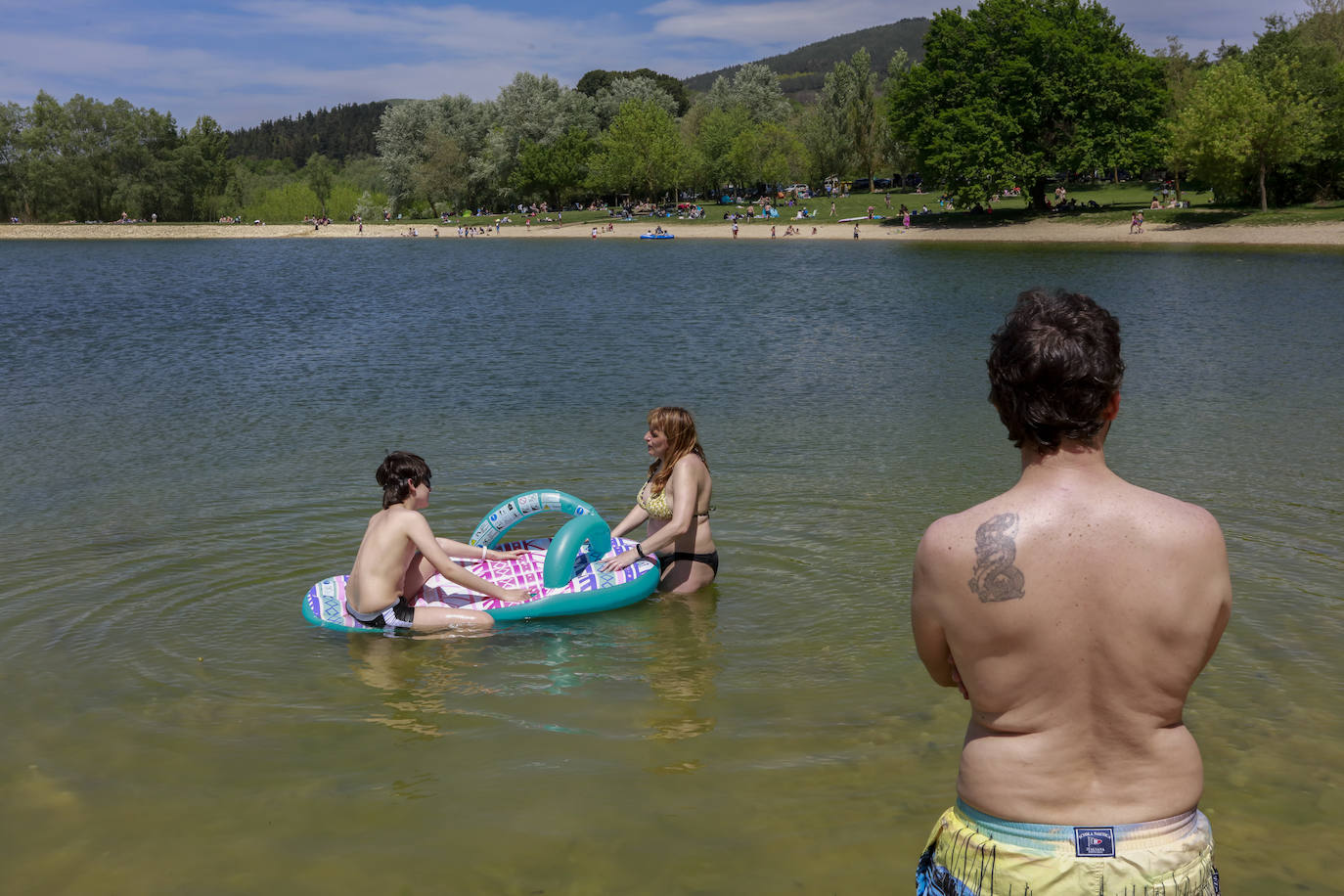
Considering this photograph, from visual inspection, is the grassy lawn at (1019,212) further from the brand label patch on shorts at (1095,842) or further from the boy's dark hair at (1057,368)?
the brand label patch on shorts at (1095,842)

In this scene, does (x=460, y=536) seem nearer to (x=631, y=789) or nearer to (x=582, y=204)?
(x=631, y=789)

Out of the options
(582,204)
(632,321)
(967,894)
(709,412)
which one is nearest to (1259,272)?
(632,321)

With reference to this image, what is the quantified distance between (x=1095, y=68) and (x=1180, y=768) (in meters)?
61.1

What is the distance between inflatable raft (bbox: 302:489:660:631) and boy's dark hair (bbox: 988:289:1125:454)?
223 inches

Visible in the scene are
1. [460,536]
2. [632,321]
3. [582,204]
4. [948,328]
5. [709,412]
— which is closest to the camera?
[460,536]

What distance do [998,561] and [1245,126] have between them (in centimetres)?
5385

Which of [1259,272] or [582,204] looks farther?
[582,204]

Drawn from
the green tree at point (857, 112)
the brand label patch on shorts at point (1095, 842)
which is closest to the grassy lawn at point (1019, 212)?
the green tree at point (857, 112)

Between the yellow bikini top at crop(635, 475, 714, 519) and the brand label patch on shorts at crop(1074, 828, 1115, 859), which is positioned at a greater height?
the brand label patch on shorts at crop(1074, 828, 1115, 859)

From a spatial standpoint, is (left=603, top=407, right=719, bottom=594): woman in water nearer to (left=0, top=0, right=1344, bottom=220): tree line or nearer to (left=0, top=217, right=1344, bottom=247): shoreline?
(left=0, top=217, right=1344, bottom=247): shoreline

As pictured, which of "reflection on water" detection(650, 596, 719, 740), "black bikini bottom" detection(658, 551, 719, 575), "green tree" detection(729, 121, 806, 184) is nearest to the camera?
"reflection on water" detection(650, 596, 719, 740)

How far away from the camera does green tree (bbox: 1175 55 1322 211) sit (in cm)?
4762

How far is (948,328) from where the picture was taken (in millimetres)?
24000

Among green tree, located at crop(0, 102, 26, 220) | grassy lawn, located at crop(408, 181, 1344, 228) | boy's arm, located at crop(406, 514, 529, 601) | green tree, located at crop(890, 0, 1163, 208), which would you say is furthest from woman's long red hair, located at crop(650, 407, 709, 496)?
green tree, located at crop(0, 102, 26, 220)
